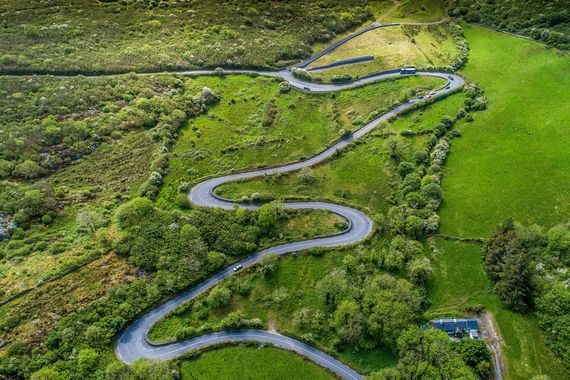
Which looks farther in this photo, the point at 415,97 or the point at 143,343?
the point at 415,97

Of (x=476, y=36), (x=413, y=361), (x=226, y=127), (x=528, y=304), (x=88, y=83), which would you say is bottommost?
(x=413, y=361)

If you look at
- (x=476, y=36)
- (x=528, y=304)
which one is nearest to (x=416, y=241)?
(x=528, y=304)

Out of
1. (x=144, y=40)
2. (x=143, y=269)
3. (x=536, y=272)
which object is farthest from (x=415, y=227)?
(x=144, y=40)

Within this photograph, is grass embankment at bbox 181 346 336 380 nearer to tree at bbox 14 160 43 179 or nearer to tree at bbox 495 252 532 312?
tree at bbox 495 252 532 312

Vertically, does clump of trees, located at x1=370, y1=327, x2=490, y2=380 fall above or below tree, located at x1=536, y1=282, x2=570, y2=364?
below

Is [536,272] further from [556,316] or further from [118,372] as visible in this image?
[118,372]

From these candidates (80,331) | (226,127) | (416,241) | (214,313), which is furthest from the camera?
(226,127)

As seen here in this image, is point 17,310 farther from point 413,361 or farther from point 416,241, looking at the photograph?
point 416,241

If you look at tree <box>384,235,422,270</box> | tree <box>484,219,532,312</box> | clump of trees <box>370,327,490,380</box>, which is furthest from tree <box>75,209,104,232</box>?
tree <box>484,219,532,312</box>
